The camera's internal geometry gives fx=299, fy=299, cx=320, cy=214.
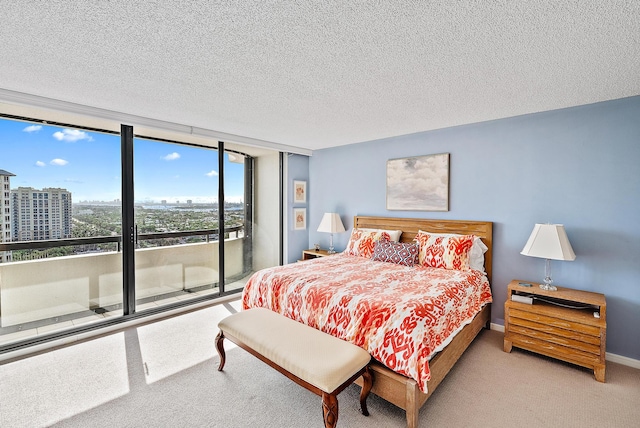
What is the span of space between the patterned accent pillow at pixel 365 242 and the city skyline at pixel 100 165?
192 cm

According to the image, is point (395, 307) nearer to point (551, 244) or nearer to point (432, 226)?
point (551, 244)

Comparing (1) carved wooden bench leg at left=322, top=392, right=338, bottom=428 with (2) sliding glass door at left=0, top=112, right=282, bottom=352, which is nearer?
(1) carved wooden bench leg at left=322, top=392, right=338, bottom=428

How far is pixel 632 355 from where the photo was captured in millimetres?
2709

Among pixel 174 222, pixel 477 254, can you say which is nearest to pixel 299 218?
pixel 174 222

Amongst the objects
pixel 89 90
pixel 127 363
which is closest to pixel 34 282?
pixel 127 363

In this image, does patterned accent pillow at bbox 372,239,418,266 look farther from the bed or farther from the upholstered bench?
the upholstered bench

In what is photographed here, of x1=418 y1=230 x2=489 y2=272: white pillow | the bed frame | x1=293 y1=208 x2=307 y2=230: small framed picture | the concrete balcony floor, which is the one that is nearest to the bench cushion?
the bed frame

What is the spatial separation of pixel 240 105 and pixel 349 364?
8.10ft

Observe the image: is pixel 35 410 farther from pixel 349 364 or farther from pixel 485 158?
pixel 485 158

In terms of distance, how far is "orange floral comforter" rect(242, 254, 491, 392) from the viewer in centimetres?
202

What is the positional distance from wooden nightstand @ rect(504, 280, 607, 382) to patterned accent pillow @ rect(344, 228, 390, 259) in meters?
1.63

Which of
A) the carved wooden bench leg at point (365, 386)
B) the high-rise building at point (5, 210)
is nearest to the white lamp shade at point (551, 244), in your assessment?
the carved wooden bench leg at point (365, 386)

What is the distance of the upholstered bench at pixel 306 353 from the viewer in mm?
1772

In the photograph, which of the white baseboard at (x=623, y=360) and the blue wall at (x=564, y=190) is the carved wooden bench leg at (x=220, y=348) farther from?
the white baseboard at (x=623, y=360)
